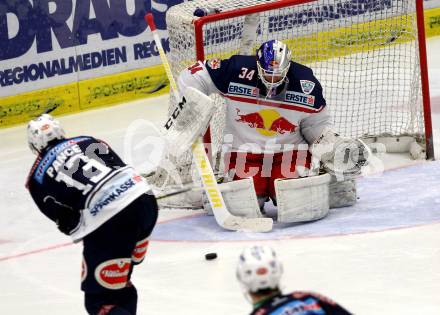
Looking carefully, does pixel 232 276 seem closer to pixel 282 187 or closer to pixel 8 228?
pixel 282 187

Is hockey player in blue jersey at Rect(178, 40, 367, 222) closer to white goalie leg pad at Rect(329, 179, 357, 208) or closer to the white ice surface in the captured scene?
white goalie leg pad at Rect(329, 179, 357, 208)

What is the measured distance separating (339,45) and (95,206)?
4.63 m

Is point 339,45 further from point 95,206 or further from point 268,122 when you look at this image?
point 95,206

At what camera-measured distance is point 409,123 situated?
28.3 feet

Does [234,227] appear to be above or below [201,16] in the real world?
below

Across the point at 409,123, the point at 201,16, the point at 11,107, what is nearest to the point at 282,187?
the point at 201,16

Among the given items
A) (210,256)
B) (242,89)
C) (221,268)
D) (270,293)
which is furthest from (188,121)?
(270,293)

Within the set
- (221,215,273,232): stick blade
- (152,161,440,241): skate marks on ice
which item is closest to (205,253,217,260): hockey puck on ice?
(152,161,440,241): skate marks on ice

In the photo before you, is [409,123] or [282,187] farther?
[409,123]

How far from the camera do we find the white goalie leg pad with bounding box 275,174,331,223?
6949mm

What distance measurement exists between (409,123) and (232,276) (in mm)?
2876

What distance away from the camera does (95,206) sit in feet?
16.2

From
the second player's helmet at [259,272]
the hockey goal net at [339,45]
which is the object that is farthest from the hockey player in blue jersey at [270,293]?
the hockey goal net at [339,45]

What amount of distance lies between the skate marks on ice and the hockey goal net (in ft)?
1.90
